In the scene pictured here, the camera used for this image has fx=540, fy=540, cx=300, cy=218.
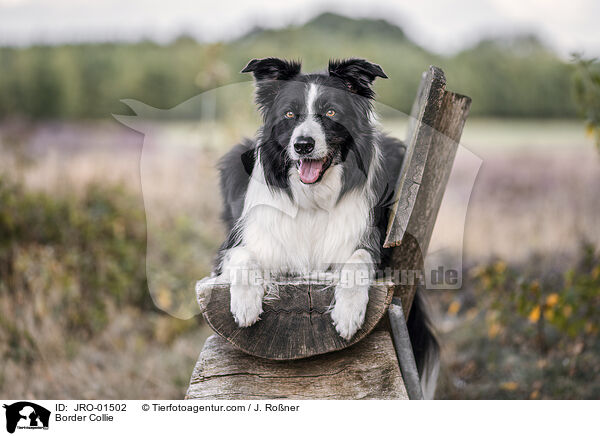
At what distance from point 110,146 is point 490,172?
452cm

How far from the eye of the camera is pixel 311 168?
1975 millimetres

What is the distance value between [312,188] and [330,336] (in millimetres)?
551

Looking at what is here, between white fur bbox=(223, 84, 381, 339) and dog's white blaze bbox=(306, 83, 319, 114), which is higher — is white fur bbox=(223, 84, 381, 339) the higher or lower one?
the lower one

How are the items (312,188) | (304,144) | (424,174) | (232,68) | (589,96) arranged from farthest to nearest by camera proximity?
1. (232,68)
2. (589,96)
3. (424,174)
4. (312,188)
5. (304,144)

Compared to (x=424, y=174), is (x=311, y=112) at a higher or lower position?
higher

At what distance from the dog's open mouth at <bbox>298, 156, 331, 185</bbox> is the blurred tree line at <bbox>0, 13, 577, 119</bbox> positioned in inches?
88.5

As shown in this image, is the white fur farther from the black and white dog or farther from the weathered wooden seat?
the weathered wooden seat

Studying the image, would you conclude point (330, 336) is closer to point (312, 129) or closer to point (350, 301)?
point (350, 301)

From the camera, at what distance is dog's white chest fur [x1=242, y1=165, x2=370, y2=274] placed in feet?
6.84

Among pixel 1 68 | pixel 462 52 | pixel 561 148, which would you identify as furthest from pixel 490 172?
pixel 1 68
